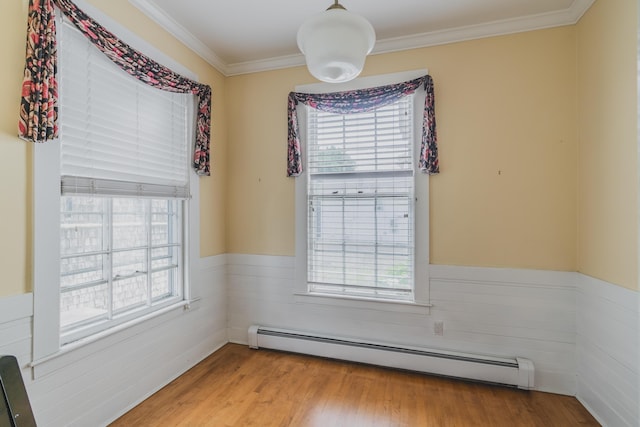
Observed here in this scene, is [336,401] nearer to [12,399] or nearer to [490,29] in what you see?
[12,399]

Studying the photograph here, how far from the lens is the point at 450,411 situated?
207 cm

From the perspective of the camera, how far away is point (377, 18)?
92.5 inches

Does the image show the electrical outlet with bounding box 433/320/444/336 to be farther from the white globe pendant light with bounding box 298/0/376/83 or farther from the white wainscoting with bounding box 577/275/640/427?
the white globe pendant light with bounding box 298/0/376/83

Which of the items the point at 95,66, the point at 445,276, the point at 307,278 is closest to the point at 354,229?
the point at 307,278

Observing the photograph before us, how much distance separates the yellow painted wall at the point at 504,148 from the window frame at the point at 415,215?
79 mm

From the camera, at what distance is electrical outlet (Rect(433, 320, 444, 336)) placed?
2.54 m

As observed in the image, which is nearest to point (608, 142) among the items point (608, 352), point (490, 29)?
point (490, 29)

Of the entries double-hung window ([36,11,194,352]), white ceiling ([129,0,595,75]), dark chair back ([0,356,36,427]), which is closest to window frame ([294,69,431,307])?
white ceiling ([129,0,595,75])

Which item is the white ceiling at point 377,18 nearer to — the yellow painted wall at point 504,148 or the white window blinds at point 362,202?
the yellow painted wall at point 504,148

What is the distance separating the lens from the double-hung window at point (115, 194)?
176 centimetres

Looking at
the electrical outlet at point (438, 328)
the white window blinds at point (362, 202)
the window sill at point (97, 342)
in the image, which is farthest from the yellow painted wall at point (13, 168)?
the electrical outlet at point (438, 328)

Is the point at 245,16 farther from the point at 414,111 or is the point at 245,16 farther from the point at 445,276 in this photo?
the point at 445,276

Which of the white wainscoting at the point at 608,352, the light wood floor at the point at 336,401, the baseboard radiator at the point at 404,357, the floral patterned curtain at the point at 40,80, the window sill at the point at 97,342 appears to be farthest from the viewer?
the baseboard radiator at the point at 404,357

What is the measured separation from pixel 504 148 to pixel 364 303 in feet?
5.45
